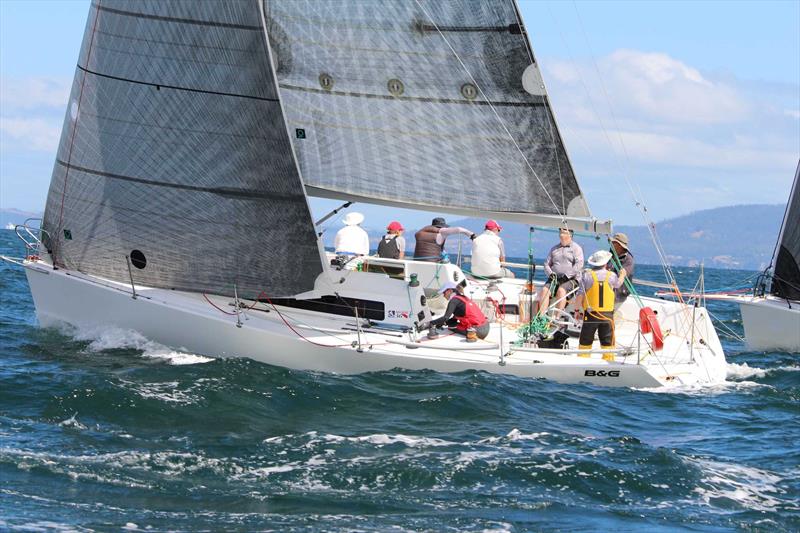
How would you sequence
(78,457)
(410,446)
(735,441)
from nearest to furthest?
(78,457)
(410,446)
(735,441)

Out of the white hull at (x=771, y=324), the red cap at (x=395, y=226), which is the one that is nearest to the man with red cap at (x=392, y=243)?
the red cap at (x=395, y=226)

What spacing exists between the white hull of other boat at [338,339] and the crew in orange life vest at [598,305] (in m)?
0.22

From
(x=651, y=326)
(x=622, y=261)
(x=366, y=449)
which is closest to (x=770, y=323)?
(x=622, y=261)

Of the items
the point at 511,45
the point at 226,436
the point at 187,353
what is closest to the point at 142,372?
the point at 187,353

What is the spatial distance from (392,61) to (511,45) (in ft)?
5.02

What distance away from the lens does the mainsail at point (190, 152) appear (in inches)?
525

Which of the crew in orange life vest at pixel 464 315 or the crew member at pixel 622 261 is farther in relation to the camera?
the crew member at pixel 622 261

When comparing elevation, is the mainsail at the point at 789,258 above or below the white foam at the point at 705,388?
above

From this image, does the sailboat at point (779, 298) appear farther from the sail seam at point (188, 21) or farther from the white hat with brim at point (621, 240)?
the sail seam at point (188, 21)

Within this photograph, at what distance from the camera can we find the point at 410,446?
1032 cm

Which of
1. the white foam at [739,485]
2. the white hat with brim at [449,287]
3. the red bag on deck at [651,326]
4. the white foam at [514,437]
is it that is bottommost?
the white foam at [739,485]

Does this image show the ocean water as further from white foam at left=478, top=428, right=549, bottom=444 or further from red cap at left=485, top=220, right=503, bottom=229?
red cap at left=485, top=220, right=503, bottom=229

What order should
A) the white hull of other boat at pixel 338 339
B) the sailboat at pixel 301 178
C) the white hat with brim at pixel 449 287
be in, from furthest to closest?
the white hat with brim at pixel 449 287 → the sailboat at pixel 301 178 → the white hull of other boat at pixel 338 339

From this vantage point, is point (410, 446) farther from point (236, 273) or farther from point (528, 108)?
point (528, 108)
